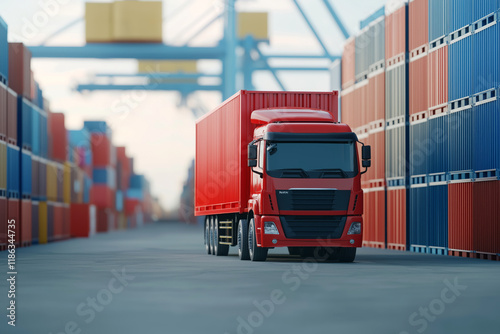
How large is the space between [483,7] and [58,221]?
78.1 feet

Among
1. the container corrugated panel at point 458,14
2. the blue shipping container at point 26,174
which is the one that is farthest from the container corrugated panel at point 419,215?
the blue shipping container at point 26,174

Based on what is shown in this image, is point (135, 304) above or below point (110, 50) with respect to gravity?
below

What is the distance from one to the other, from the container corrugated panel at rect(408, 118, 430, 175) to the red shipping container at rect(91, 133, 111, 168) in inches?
1697

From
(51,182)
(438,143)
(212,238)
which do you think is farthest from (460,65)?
(51,182)

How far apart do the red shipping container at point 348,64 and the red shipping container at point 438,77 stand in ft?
24.3

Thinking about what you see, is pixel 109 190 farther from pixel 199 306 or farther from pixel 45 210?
pixel 199 306

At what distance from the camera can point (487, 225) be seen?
74.4 ft

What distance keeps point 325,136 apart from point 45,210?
64.2ft

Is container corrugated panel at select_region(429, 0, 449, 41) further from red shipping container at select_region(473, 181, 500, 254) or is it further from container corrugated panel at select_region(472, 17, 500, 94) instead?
red shipping container at select_region(473, 181, 500, 254)

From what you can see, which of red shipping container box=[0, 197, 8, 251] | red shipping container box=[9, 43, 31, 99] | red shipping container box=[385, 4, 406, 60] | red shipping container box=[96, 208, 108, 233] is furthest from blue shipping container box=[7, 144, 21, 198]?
red shipping container box=[96, 208, 108, 233]

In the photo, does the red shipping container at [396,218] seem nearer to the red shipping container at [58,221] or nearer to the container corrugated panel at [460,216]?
the container corrugated panel at [460,216]

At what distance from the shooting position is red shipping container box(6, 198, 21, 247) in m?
30.4

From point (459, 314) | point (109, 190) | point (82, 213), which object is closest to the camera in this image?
point (459, 314)

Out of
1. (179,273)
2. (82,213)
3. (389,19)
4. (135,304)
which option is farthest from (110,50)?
(135,304)
